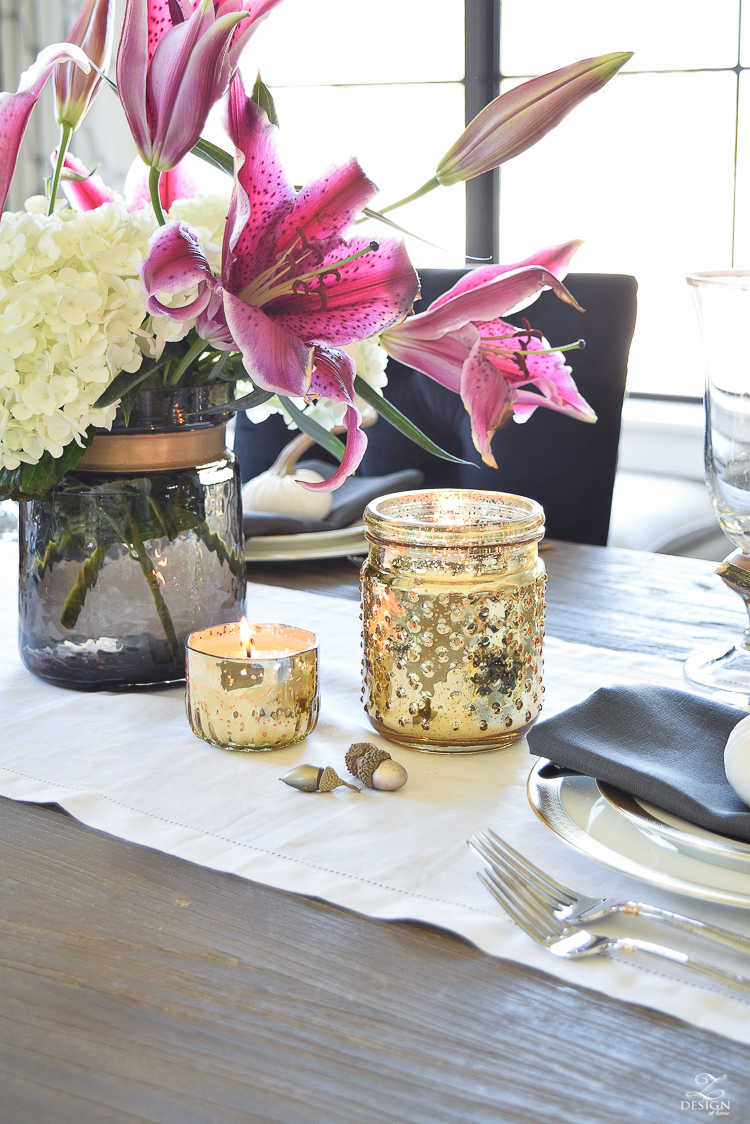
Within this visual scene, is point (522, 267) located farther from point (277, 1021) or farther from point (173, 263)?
point (277, 1021)

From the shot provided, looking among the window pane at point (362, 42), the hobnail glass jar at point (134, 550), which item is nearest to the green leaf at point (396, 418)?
the hobnail glass jar at point (134, 550)

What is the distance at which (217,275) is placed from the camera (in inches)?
25.1

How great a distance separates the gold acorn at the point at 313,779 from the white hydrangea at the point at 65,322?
23 centimetres

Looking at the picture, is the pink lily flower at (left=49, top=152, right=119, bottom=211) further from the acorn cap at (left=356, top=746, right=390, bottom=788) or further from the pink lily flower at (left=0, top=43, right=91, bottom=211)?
→ the acorn cap at (left=356, top=746, right=390, bottom=788)

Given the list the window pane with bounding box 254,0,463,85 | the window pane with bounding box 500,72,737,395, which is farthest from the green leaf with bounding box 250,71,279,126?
the window pane with bounding box 254,0,463,85

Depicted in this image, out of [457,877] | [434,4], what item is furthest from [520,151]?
[434,4]

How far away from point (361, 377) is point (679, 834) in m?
0.37

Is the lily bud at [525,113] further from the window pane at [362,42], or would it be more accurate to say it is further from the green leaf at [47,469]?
the window pane at [362,42]

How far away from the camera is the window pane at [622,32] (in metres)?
2.78

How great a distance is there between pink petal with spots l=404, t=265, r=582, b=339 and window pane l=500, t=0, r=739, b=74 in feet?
8.23

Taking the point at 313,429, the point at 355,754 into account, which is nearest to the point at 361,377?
the point at 313,429

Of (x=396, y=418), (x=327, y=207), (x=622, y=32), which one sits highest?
(x=622, y=32)

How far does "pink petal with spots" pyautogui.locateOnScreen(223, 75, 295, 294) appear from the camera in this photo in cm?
56

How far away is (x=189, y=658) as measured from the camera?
0.64 m
